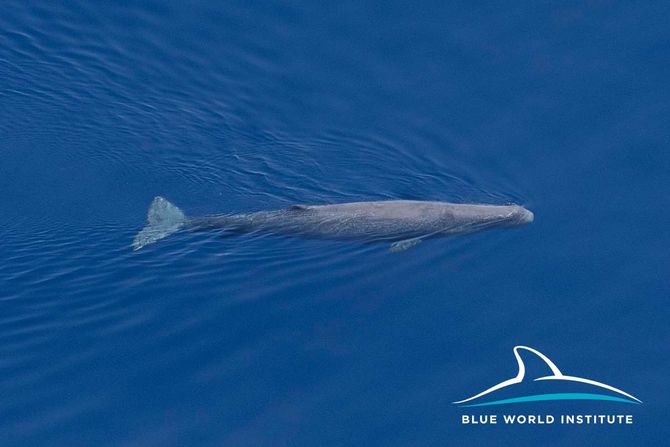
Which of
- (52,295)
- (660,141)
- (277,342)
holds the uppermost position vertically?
(660,141)

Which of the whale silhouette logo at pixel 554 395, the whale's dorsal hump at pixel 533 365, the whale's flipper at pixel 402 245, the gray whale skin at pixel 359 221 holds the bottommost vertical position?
the whale silhouette logo at pixel 554 395

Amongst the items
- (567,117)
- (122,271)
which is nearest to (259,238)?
(122,271)

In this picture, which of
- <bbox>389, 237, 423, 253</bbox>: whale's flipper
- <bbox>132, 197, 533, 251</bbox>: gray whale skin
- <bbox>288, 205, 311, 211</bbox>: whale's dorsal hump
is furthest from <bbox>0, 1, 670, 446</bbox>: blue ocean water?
<bbox>288, 205, 311, 211</bbox>: whale's dorsal hump

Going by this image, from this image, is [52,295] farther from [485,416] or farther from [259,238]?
[485,416]

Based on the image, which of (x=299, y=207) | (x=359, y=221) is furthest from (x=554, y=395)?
(x=299, y=207)

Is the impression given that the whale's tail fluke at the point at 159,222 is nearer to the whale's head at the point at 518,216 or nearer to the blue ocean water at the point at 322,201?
the blue ocean water at the point at 322,201

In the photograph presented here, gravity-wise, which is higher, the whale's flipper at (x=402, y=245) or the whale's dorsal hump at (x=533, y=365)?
the whale's flipper at (x=402, y=245)

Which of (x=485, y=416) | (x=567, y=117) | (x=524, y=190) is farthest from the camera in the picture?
(x=567, y=117)

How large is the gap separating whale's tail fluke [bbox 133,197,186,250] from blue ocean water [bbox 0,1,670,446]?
43cm

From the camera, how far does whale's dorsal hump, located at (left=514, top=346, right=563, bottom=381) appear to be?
94.8ft

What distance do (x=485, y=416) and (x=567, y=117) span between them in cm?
1498

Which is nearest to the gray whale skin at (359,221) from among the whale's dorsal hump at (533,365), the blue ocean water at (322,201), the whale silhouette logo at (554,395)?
the blue ocean water at (322,201)

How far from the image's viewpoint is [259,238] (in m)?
33.4

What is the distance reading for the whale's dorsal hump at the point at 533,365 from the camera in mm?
28889
